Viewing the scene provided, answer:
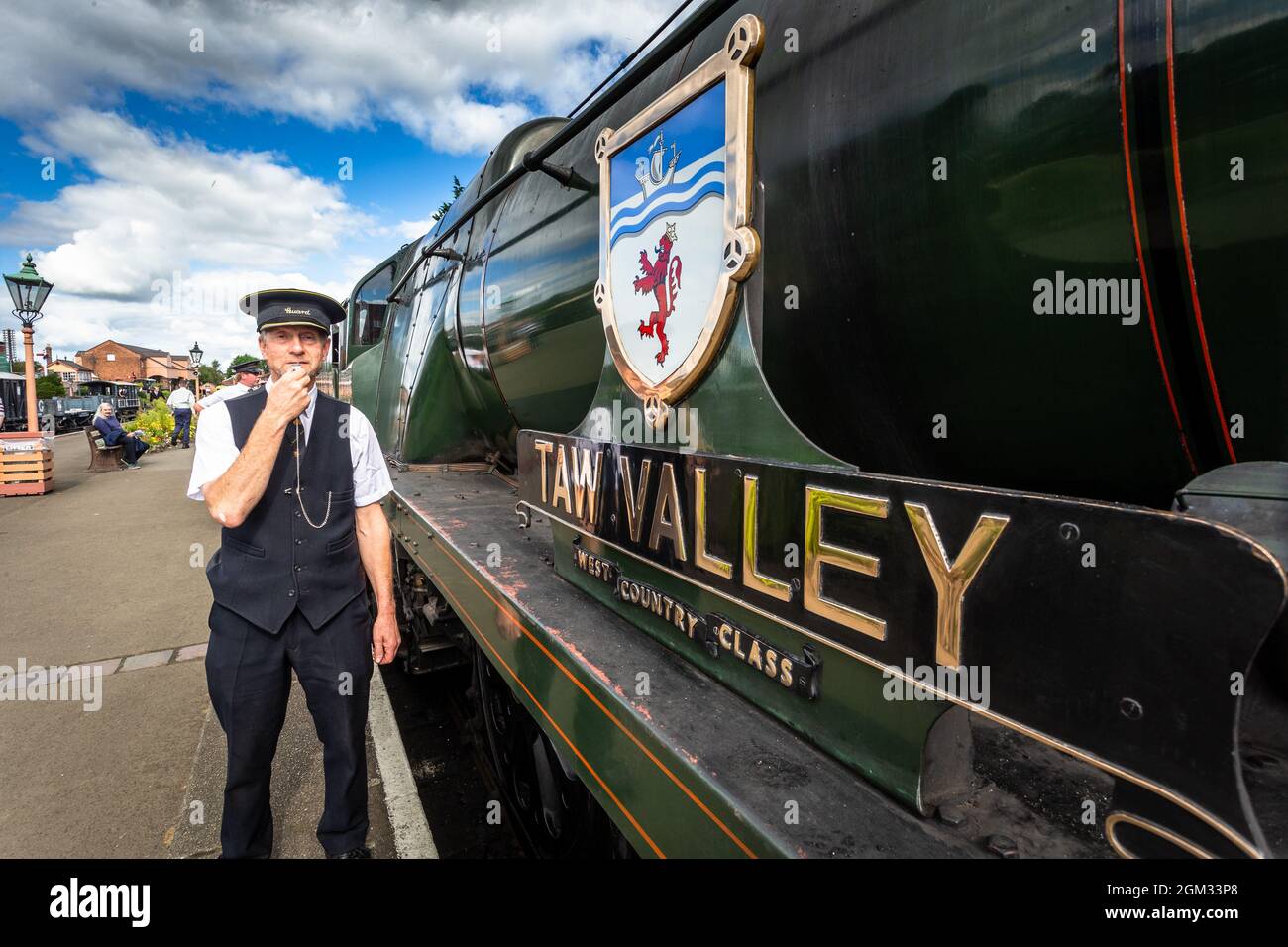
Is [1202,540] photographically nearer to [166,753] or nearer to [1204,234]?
[1204,234]

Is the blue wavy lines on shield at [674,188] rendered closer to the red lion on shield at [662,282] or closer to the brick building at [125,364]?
the red lion on shield at [662,282]

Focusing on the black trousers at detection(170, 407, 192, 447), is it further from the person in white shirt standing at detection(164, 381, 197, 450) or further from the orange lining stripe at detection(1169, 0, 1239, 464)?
→ the orange lining stripe at detection(1169, 0, 1239, 464)

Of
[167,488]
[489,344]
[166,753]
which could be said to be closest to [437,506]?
[489,344]

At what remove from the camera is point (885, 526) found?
100 centimetres

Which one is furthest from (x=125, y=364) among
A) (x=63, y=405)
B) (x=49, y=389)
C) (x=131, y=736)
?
(x=131, y=736)

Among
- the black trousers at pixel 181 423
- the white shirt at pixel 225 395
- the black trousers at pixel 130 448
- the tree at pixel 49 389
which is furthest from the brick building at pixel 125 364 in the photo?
the white shirt at pixel 225 395

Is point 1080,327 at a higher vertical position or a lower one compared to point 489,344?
lower

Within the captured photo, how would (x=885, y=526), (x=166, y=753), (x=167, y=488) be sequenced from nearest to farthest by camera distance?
(x=885, y=526) < (x=166, y=753) < (x=167, y=488)

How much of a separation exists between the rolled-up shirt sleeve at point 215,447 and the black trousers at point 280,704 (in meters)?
0.44

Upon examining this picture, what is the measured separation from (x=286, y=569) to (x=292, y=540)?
10 centimetres

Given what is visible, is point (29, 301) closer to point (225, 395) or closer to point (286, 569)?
point (225, 395)

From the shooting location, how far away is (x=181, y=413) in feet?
63.8

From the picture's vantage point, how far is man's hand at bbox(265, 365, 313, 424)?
2006 mm
